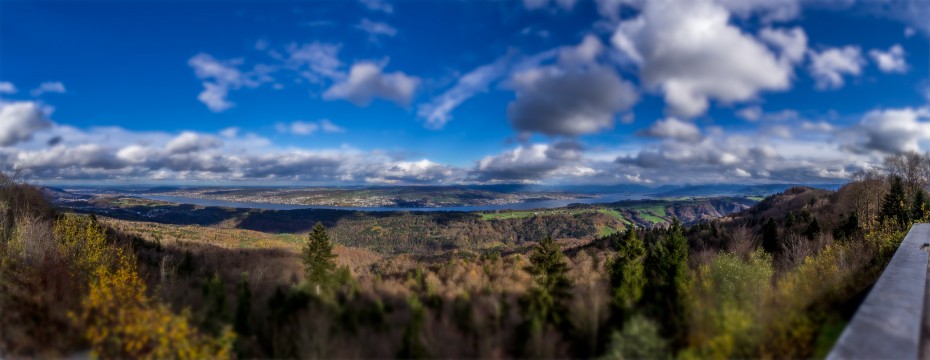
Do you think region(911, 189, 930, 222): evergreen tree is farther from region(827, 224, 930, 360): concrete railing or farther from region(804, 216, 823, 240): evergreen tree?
region(827, 224, 930, 360): concrete railing

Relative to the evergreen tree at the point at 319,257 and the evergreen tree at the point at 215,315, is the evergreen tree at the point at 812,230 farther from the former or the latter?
the evergreen tree at the point at 215,315

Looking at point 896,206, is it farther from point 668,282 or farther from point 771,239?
point 668,282

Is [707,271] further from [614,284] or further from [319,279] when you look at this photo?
[319,279]

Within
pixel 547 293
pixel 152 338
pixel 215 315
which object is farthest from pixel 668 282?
pixel 152 338

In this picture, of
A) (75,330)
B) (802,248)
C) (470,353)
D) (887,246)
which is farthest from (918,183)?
(75,330)

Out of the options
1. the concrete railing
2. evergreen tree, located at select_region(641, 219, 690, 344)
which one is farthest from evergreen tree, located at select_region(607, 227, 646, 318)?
the concrete railing

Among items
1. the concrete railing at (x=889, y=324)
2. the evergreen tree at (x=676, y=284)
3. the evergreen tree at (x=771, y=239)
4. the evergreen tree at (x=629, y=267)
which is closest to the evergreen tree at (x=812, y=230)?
the evergreen tree at (x=771, y=239)
